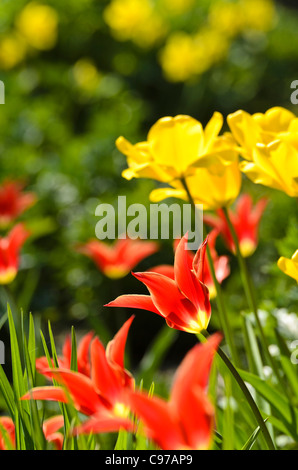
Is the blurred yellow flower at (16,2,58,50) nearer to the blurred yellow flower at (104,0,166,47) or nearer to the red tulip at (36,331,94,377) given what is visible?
the blurred yellow flower at (104,0,166,47)

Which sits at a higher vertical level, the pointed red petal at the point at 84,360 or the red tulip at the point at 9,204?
the red tulip at the point at 9,204

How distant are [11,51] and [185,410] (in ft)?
14.8

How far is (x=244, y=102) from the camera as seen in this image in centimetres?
510

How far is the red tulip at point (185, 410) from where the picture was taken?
0.48m

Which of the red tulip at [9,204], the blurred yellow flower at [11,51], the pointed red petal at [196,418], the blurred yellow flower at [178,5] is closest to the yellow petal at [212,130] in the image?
the pointed red petal at [196,418]

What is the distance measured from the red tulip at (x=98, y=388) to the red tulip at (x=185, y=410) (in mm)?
129

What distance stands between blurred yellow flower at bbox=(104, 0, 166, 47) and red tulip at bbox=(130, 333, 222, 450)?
4.57 meters

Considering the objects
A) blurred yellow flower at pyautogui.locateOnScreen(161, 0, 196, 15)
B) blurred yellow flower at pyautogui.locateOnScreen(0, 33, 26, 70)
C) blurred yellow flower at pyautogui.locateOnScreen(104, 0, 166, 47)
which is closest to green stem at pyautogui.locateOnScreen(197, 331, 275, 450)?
blurred yellow flower at pyautogui.locateOnScreen(0, 33, 26, 70)

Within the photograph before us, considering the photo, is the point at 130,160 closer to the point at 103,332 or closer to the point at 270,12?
the point at 103,332

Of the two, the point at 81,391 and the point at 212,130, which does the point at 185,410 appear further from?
the point at 212,130

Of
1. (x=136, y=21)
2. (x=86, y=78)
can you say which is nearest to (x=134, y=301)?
(x=86, y=78)

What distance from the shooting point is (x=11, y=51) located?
183 inches

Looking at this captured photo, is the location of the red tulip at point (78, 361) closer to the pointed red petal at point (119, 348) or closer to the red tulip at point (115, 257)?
the pointed red petal at point (119, 348)

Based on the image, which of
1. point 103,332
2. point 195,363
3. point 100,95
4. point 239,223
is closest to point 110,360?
point 195,363
